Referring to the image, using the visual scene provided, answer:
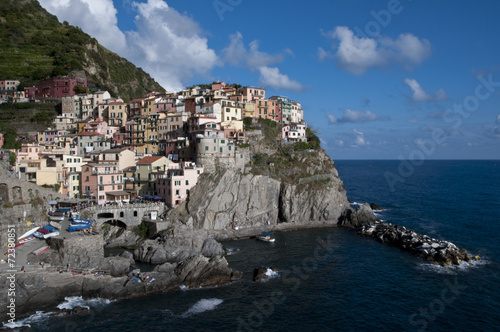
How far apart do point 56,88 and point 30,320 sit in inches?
3086

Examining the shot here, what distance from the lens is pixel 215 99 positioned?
78.8 meters

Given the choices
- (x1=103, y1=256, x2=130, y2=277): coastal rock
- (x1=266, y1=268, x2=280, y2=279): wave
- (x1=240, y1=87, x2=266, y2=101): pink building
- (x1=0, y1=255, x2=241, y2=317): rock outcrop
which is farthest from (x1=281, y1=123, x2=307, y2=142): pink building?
(x1=103, y1=256, x2=130, y2=277): coastal rock

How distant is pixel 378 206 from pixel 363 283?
45.0 meters

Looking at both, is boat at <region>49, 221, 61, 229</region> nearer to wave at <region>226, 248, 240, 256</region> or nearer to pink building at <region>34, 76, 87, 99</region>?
wave at <region>226, 248, 240, 256</region>

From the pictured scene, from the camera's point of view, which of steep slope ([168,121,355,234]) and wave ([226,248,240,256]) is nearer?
wave ([226,248,240,256])

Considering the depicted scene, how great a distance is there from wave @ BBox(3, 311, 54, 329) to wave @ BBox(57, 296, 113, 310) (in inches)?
56.9

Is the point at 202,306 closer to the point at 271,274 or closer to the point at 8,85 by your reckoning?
the point at 271,274

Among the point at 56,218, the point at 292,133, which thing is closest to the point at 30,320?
the point at 56,218

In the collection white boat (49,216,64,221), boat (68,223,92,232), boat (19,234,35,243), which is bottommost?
boat (19,234,35,243)

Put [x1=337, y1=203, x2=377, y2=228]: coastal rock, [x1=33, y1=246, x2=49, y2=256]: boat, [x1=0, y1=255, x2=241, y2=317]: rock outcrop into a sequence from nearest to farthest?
[x1=0, y1=255, x2=241, y2=317]: rock outcrop
[x1=33, y1=246, x2=49, y2=256]: boat
[x1=337, y1=203, x2=377, y2=228]: coastal rock

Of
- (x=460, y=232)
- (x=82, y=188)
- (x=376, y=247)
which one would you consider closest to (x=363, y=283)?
(x=376, y=247)

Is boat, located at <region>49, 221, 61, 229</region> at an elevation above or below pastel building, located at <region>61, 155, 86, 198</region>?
below

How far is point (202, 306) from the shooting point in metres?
34.2

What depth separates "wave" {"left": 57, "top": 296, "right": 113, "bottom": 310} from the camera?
33.5 meters
